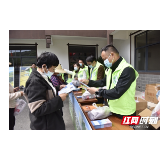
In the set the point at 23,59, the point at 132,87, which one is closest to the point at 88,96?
the point at 132,87

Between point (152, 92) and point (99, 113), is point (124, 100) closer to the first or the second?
point (99, 113)

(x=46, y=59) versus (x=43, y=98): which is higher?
(x=46, y=59)

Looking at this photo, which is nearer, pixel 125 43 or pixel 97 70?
pixel 97 70

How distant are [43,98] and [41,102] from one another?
0.04 meters

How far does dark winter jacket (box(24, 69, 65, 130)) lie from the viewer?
896mm

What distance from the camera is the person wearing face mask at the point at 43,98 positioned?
898mm

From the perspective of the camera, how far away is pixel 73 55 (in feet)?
21.6

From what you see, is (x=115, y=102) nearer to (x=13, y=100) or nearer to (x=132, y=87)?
(x=132, y=87)

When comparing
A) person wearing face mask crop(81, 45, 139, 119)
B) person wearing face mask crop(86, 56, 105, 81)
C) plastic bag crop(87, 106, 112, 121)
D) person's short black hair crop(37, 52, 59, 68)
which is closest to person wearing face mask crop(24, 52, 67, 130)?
person's short black hair crop(37, 52, 59, 68)

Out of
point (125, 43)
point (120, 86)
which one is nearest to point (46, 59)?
point (120, 86)

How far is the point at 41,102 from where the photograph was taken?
35.5 inches

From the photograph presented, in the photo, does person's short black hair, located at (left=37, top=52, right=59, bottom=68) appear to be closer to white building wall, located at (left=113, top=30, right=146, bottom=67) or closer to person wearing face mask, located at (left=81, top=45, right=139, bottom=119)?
person wearing face mask, located at (left=81, top=45, right=139, bottom=119)

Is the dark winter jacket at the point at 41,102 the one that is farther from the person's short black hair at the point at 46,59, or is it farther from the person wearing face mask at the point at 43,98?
the person's short black hair at the point at 46,59

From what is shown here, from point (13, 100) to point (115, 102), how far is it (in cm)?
135
